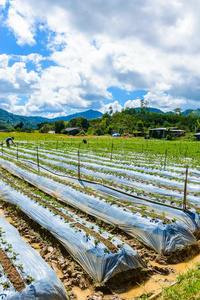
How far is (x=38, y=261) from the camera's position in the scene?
374 cm

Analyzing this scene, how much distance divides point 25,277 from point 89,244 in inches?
53.3

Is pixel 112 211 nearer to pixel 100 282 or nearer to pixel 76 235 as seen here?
pixel 76 235

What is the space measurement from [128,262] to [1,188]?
5864mm

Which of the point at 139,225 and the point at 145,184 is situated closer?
the point at 139,225

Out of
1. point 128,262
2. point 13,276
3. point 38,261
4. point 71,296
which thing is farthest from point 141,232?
point 13,276

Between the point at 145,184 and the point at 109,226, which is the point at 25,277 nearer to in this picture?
the point at 109,226

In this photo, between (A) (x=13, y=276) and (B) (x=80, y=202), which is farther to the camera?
(B) (x=80, y=202)

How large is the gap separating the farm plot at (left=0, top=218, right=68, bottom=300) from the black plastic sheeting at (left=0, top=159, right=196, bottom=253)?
230 cm

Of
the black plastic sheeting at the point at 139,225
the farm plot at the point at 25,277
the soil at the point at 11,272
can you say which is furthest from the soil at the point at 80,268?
the soil at the point at 11,272

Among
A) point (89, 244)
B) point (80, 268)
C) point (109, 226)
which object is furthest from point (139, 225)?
point (80, 268)

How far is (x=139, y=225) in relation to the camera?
5.25 metres

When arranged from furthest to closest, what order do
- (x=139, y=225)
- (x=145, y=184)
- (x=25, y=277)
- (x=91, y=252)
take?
(x=145, y=184), (x=139, y=225), (x=91, y=252), (x=25, y=277)

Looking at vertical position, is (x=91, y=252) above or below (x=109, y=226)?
above

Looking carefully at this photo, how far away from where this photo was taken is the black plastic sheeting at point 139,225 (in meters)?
4.89
